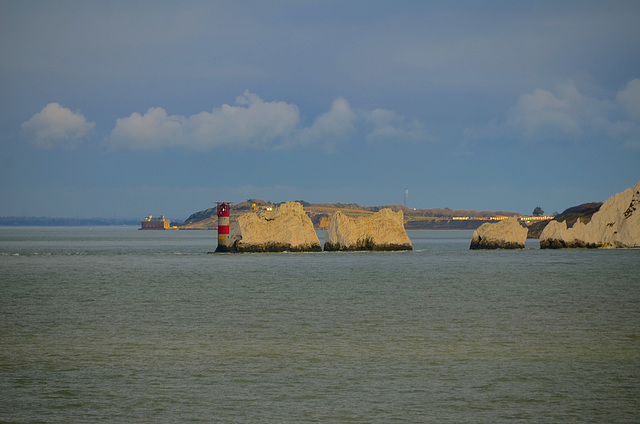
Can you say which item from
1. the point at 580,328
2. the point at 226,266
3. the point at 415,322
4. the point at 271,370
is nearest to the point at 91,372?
the point at 271,370

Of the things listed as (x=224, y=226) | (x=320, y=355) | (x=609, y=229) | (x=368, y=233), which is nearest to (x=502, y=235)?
(x=609, y=229)

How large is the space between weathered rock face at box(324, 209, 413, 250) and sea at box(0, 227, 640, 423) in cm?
5098

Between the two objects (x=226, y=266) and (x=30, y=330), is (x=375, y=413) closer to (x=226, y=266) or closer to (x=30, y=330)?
(x=30, y=330)

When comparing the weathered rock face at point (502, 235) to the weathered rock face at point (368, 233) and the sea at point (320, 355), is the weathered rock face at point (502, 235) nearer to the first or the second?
the weathered rock face at point (368, 233)

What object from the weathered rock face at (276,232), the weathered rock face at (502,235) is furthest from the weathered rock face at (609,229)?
the weathered rock face at (276,232)

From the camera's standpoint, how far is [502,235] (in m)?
116

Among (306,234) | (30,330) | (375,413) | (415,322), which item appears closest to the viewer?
(375,413)

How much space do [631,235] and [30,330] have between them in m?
98.5

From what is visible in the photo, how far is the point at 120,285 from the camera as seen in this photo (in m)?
55.1

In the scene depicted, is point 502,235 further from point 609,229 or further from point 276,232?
point 276,232

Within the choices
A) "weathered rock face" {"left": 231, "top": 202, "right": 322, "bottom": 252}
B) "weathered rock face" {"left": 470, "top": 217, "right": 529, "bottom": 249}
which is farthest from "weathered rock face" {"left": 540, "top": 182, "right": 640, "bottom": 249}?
"weathered rock face" {"left": 231, "top": 202, "right": 322, "bottom": 252}

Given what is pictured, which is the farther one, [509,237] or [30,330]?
[509,237]

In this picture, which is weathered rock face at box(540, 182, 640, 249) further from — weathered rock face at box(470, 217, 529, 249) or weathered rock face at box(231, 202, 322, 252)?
weathered rock face at box(231, 202, 322, 252)

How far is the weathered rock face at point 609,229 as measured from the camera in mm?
103188
